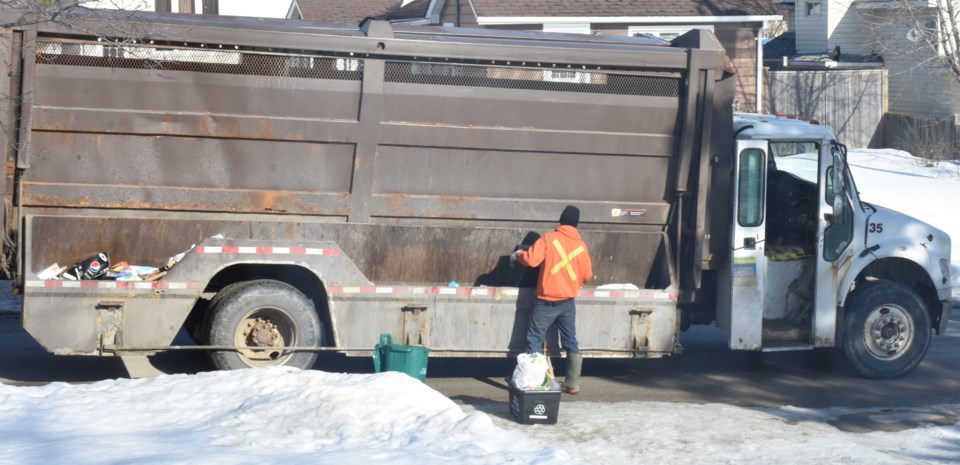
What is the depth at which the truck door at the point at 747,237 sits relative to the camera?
8992 millimetres

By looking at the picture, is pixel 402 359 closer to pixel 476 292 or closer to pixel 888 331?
pixel 476 292

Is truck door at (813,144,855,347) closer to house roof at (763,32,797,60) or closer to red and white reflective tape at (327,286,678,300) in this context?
red and white reflective tape at (327,286,678,300)

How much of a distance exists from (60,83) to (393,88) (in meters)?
2.47

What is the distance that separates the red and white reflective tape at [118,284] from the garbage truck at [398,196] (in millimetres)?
14

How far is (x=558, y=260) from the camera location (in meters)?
8.34

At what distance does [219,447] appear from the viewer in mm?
6305

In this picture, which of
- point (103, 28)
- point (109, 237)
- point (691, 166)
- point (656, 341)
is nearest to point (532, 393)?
point (656, 341)

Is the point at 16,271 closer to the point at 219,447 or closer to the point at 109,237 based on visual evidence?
the point at 109,237

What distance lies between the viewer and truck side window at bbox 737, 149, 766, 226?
8.99 m

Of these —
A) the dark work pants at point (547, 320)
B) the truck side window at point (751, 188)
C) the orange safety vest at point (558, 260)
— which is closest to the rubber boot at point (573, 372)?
the dark work pants at point (547, 320)

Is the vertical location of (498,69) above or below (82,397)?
above

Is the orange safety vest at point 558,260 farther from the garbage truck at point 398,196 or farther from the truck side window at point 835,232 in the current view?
the truck side window at point 835,232

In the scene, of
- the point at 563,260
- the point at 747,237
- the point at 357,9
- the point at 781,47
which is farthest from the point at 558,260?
the point at 781,47

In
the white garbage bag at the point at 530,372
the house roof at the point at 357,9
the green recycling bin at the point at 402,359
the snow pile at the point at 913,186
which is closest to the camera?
the white garbage bag at the point at 530,372
